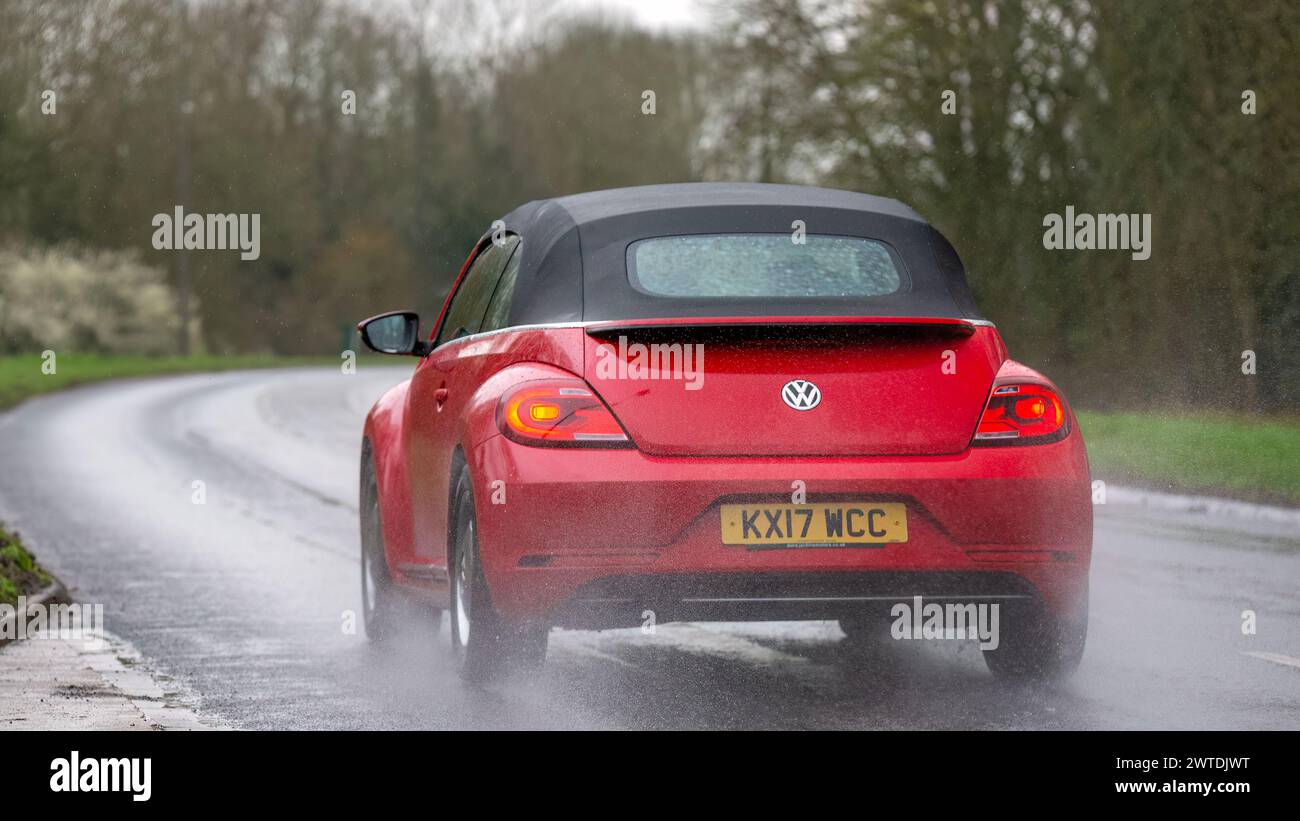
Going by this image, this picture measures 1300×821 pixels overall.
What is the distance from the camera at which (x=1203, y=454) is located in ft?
64.1

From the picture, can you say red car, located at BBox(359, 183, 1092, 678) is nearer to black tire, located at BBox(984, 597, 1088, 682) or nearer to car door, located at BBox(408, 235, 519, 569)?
→ black tire, located at BBox(984, 597, 1088, 682)

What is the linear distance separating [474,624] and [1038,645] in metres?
2.03

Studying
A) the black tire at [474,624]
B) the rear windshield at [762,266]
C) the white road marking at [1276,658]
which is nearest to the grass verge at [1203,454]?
the white road marking at [1276,658]

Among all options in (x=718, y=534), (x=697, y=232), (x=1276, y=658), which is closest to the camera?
Result: (x=718, y=534)

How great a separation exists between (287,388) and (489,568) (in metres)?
36.2

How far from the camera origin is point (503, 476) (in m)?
6.95

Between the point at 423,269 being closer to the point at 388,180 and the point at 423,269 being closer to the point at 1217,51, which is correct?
the point at 388,180

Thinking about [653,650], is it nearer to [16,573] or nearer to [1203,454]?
[16,573]

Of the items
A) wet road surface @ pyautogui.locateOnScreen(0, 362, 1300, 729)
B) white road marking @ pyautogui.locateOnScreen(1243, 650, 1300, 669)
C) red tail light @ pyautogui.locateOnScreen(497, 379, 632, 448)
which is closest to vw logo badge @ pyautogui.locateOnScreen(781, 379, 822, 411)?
red tail light @ pyautogui.locateOnScreen(497, 379, 632, 448)

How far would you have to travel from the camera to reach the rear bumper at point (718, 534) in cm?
680

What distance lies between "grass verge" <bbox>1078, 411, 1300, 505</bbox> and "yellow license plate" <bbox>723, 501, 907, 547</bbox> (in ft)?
32.7

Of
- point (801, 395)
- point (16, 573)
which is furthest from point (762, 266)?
point (16, 573)

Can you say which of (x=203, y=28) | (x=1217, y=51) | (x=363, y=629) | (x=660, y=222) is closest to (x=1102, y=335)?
(x=1217, y=51)

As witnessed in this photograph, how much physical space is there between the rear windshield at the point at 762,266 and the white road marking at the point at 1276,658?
7.54 ft
